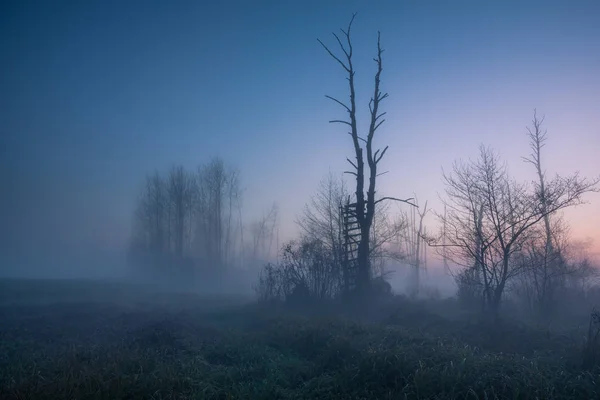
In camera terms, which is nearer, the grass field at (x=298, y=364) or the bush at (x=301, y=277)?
the grass field at (x=298, y=364)

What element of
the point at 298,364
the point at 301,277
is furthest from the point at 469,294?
the point at 298,364

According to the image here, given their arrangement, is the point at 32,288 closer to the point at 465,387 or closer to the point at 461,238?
the point at 461,238

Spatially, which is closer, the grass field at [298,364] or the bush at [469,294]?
the grass field at [298,364]

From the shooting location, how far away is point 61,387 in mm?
6332

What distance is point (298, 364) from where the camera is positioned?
9070mm

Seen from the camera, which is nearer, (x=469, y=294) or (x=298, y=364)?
(x=298, y=364)

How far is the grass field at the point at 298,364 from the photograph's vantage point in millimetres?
6434

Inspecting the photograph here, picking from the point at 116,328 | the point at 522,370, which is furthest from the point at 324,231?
the point at 522,370

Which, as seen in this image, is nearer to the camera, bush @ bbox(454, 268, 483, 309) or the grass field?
the grass field

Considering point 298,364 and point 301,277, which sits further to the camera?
point 301,277

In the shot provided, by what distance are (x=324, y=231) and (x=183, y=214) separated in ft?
107

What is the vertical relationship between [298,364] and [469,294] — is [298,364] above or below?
below

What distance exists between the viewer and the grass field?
643 centimetres

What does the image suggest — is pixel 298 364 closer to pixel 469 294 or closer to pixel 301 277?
pixel 301 277
